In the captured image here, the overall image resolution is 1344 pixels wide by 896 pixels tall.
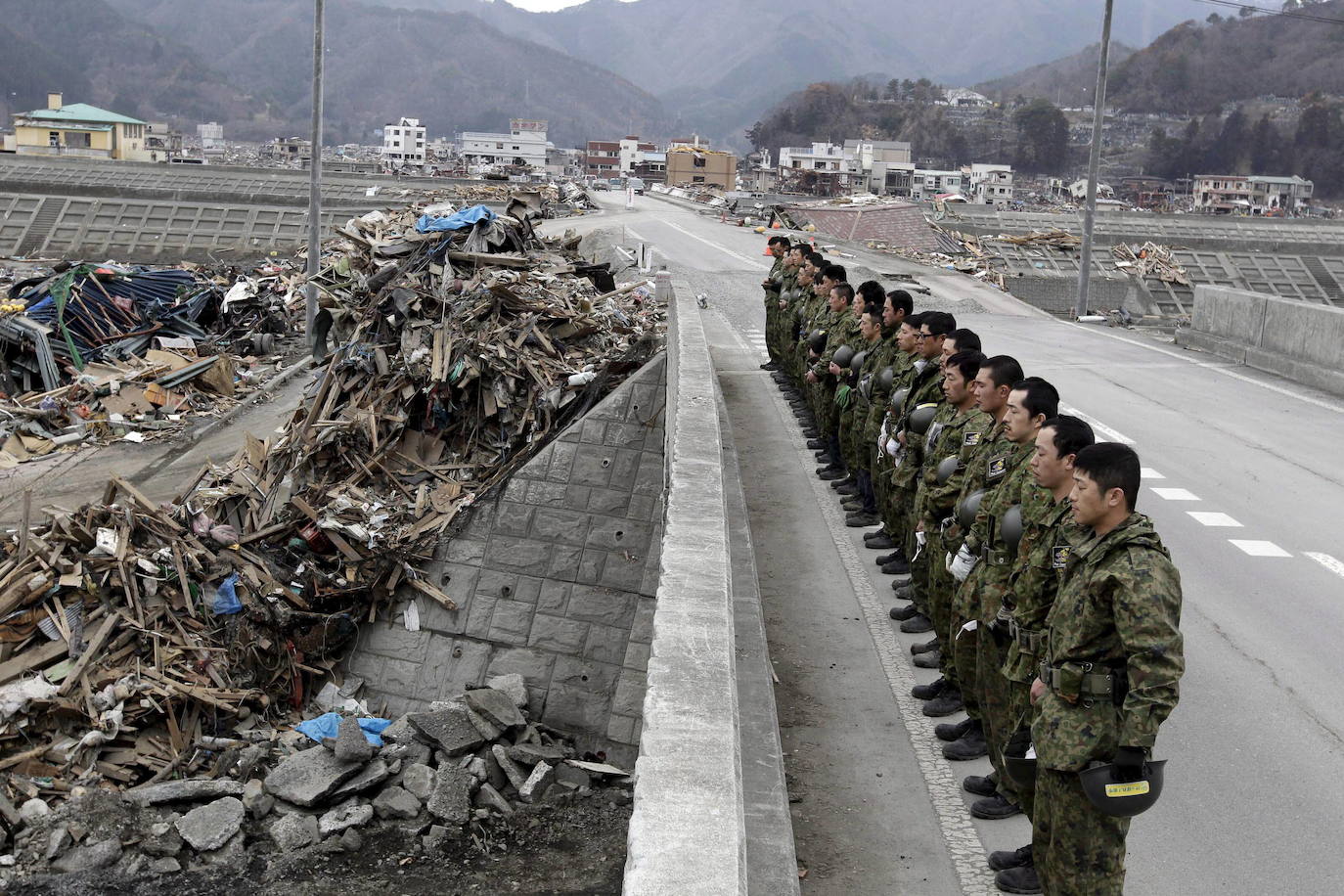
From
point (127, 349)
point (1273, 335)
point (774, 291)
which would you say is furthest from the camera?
point (127, 349)

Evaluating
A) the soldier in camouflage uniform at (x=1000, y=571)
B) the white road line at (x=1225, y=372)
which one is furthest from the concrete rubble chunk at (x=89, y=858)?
the white road line at (x=1225, y=372)

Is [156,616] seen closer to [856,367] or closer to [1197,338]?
[856,367]

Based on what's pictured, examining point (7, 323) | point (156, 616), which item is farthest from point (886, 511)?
point (7, 323)

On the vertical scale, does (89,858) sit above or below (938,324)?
below

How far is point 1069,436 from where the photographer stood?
17.2 ft

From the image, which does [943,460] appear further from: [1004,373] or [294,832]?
[294,832]

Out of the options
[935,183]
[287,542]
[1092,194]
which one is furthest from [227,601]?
[935,183]

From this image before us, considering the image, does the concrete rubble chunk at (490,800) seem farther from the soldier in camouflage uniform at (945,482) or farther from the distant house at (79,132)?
the distant house at (79,132)

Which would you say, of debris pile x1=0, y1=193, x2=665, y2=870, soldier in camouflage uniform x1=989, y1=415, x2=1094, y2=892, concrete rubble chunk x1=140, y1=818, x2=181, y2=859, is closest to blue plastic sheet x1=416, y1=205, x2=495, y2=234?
debris pile x1=0, y1=193, x2=665, y2=870

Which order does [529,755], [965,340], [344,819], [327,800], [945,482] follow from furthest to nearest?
[529,755] → [327,800] → [344,819] → [965,340] → [945,482]

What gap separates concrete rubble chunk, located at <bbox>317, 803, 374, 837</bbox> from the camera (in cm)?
898

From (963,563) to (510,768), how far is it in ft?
15.5

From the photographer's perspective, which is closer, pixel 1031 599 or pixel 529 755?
pixel 1031 599

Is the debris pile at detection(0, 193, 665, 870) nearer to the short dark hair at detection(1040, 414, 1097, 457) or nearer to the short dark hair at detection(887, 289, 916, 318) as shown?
the short dark hair at detection(887, 289, 916, 318)
